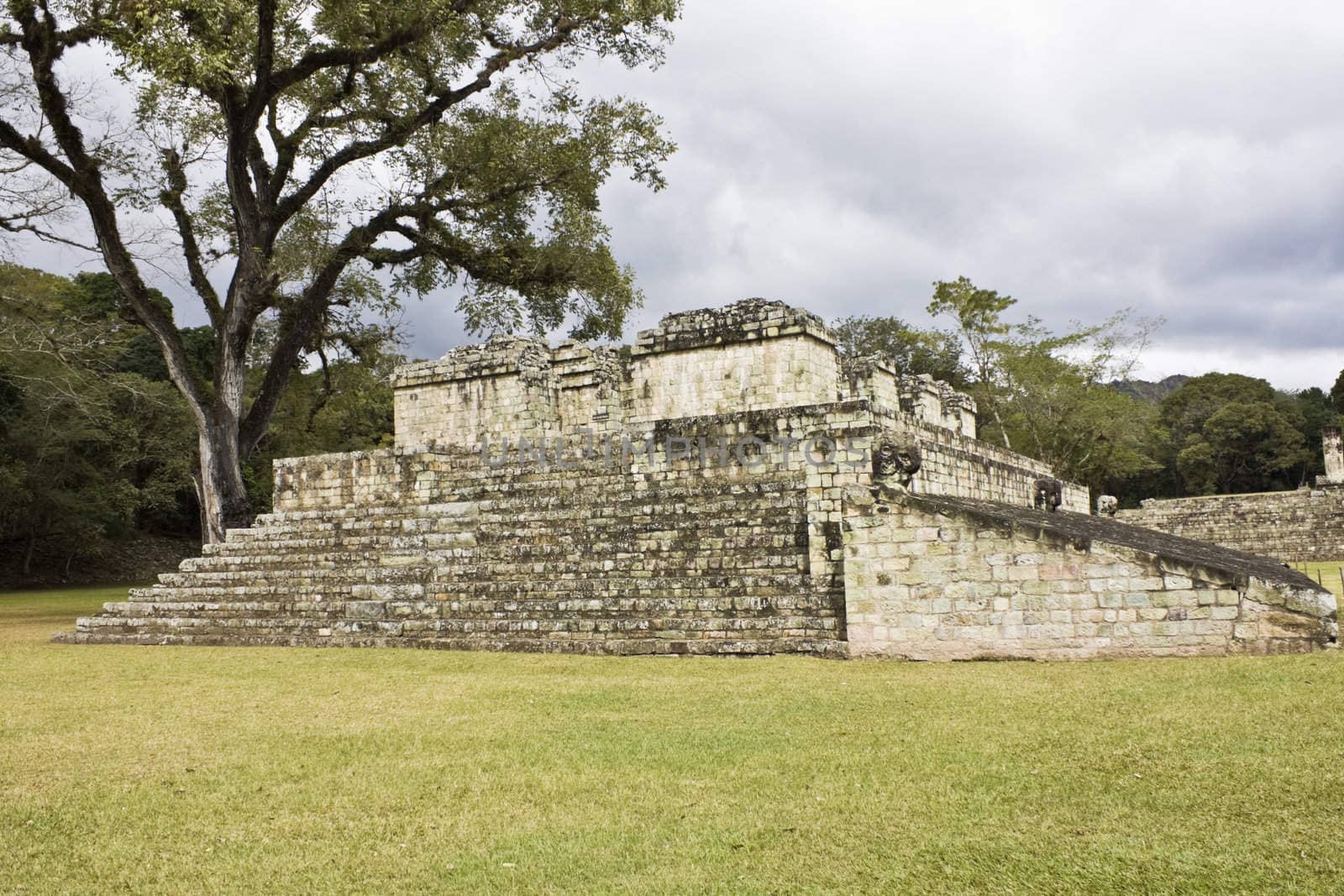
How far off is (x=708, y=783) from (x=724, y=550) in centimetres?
518

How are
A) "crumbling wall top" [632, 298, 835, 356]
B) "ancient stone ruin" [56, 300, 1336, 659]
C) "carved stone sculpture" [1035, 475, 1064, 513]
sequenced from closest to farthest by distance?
"ancient stone ruin" [56, 300, 1336, 659] < "carved stone sculpture" [1035, 475, 1064, 513] < "crumbling wall top" [632, 298, 835, 356]

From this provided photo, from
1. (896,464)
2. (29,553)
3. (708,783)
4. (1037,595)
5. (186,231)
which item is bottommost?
(708,783)

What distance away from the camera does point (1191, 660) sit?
694cm

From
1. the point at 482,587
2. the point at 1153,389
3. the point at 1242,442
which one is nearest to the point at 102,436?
the point at 482,587

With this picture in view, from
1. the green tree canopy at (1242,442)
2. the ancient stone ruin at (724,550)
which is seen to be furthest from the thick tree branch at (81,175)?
the green tree canopy at (1242,442)

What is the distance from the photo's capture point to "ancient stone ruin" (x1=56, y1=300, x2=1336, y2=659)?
7.50 meters

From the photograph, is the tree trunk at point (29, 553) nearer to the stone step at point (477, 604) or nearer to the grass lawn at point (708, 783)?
the stone step at point (477, 604)

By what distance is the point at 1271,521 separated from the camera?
85.4 ft

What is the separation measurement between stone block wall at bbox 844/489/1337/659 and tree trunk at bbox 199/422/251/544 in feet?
38.5

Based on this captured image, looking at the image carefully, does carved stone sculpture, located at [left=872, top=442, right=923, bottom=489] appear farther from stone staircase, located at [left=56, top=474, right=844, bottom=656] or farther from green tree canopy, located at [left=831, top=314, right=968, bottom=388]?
green tree canopy, located at [left=831, top=314, right=968, bottom=388]

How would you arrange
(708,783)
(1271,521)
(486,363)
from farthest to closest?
(1271,521) < (486,363) < (708,783)

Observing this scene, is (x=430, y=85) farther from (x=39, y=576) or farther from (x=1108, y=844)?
(x=39, y=576)

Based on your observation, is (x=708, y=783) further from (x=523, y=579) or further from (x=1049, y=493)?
(x=1049, y=493)

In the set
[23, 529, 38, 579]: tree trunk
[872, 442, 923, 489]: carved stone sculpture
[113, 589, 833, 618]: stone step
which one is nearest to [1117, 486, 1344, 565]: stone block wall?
[872, 442, 923, 489]: carved stone sculpture
